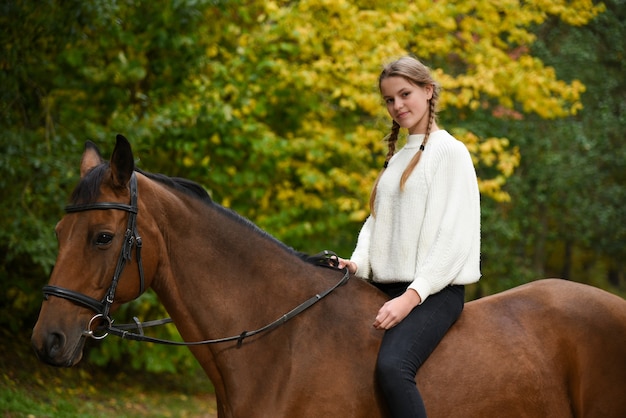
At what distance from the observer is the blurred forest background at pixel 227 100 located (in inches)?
311

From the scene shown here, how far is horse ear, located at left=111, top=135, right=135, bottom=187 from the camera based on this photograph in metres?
3.29

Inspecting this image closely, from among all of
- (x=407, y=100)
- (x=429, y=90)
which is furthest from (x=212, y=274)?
(x=429, y=90)

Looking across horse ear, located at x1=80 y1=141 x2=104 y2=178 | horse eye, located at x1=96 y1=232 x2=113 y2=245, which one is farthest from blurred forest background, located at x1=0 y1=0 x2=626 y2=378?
horse eye, located at x1=96 y1=232 x2=113 y2=245

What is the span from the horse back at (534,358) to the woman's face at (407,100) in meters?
1.04

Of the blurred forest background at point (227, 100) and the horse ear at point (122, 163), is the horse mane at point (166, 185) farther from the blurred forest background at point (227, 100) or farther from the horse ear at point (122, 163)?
the blurred forest background at point (227, 100)

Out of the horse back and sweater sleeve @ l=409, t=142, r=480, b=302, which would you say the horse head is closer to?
sweater sleeve @ l=409, t=142, r=480, b=302

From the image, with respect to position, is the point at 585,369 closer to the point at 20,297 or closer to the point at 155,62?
the point at 155,62

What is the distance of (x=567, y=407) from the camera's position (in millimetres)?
3982

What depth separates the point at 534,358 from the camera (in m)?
3.90

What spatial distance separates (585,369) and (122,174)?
2.61 m

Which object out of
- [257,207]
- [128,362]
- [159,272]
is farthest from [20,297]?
[159,272]

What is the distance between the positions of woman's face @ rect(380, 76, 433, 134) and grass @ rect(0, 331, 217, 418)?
5775 mm

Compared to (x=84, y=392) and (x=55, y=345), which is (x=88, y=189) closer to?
(x=55, y=345)

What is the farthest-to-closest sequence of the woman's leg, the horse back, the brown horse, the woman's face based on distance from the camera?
the woman's face < the horse back < the woman's leg < the brown horse
